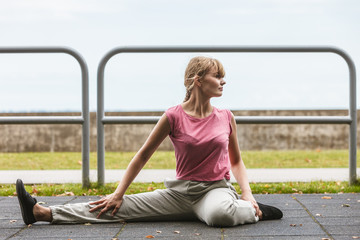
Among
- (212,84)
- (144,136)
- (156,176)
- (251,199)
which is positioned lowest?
(144,136)

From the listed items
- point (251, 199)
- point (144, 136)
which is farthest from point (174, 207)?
point (144, 136)

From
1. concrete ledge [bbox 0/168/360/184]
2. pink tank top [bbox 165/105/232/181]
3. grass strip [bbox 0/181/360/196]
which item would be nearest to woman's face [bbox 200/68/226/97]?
pink tank top [bbox 165/105/232/181]

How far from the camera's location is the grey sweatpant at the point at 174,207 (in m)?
2.88

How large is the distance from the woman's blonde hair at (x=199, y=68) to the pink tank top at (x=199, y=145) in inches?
7.0

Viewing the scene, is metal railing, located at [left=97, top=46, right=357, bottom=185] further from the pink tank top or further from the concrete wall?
the concrete wall

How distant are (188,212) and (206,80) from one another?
77 centimetres

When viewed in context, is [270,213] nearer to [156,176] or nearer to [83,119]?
[83,119]

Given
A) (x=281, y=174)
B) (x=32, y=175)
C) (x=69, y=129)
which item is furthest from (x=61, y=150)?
(x=281, y=174)

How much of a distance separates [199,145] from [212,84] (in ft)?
1.15

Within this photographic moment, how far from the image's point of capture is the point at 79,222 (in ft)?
9.76

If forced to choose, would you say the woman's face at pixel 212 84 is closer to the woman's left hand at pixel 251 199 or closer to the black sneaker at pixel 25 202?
the woman's left hand at pixel 251 199

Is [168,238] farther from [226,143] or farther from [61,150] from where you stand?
[61,150]

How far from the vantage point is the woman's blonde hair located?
9.66ft

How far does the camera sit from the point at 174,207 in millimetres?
3008
